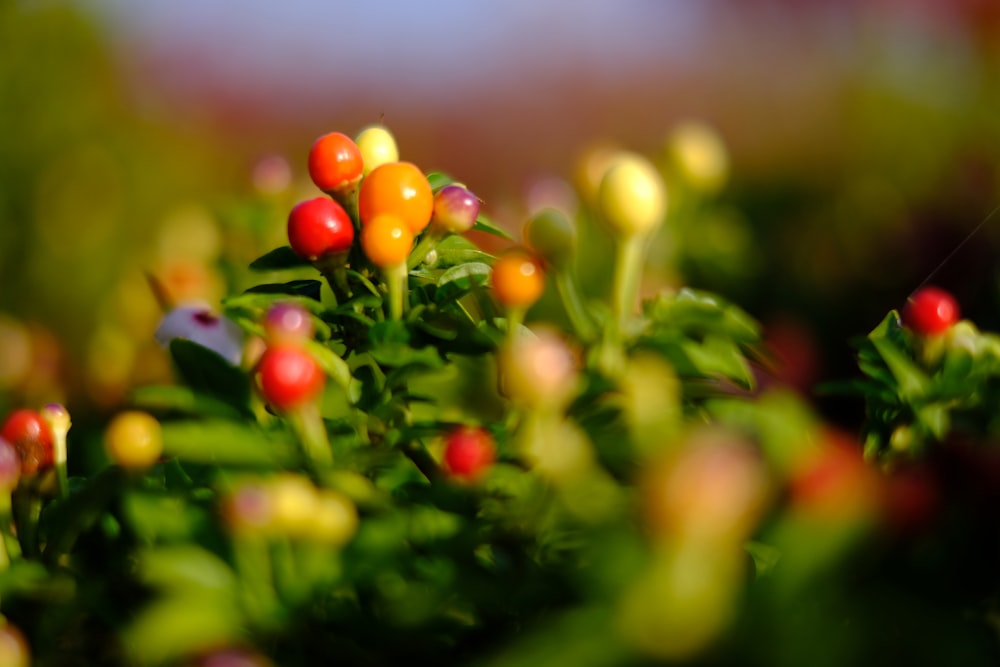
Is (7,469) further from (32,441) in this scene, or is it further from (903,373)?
(903,373)

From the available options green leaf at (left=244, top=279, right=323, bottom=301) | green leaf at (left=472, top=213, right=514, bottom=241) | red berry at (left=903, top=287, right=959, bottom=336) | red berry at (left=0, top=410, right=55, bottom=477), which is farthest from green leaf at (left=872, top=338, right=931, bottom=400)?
red berry at (left=0, top=410, right=55, bottom=477)

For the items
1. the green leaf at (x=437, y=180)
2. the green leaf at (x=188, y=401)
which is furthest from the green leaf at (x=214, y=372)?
the green leaf at (x=437, y=180)

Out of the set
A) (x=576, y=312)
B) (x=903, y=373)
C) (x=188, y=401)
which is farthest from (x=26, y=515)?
(x=903, y=373)

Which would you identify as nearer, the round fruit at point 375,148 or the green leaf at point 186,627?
the green leaf at point 186,627

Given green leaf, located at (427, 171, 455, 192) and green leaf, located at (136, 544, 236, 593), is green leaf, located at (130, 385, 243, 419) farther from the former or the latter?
green leaf, located at (427, 171, 455, 192)

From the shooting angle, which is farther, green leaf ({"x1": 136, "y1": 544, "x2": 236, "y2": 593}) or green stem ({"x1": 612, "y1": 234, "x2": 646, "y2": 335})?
green stem ({"x1": 612, "y1": 234, "x2": 646, "y2": 335})

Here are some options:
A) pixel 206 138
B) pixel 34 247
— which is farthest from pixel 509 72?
pixel 34 247

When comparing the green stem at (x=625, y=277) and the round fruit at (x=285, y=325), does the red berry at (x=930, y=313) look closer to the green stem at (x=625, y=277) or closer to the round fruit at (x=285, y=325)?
the green stem at (x=625, y=277)
